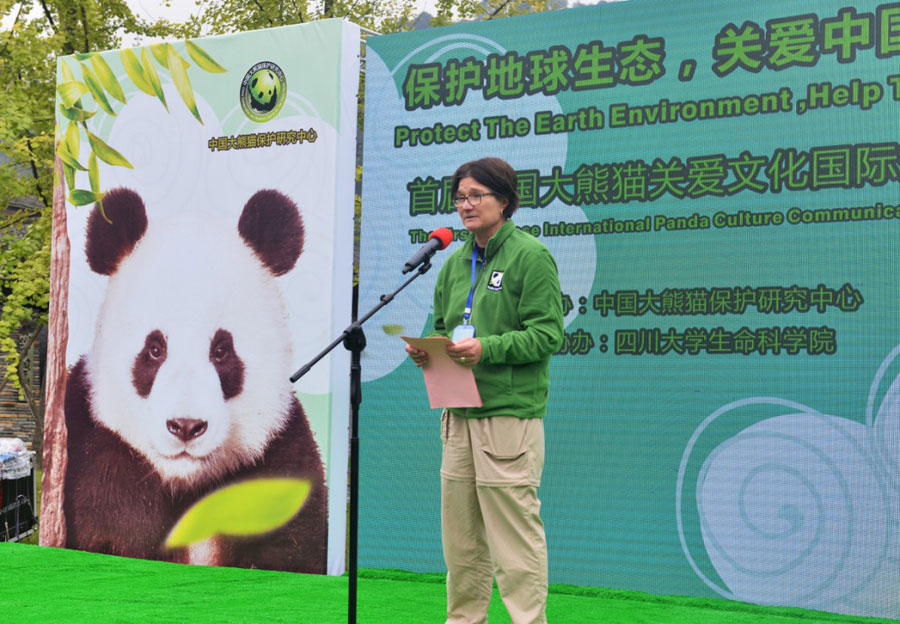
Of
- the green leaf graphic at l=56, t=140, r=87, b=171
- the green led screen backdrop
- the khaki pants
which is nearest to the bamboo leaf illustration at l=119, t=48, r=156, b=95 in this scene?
the green leaf graphic at l=56, t=140, r=87, b=171

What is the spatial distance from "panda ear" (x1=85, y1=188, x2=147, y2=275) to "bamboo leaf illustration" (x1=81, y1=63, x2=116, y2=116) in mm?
474

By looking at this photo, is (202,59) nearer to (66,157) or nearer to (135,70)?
(135,70)

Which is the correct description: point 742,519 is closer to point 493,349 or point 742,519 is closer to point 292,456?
point 493,349

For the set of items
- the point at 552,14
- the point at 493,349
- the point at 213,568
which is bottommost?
the point at 213,568

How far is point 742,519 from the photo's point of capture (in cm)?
412

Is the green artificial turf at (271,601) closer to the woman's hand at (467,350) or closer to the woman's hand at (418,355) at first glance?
the woman's hand at (418,355)

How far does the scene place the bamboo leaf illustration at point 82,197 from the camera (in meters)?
5.58

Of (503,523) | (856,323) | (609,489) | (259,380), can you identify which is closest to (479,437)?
(503,523)

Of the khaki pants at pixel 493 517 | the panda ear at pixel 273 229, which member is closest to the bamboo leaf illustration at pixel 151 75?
the panda ear at pixel 273 229

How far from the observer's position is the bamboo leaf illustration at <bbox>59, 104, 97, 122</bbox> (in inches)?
223

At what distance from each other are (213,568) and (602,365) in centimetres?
215

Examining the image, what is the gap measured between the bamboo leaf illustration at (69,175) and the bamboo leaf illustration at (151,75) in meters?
0.69

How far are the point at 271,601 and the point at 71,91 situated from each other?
3131 mm

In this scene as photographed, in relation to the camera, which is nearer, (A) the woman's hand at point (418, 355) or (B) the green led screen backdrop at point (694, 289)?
(A) the woman's hand at point (418, 355)
